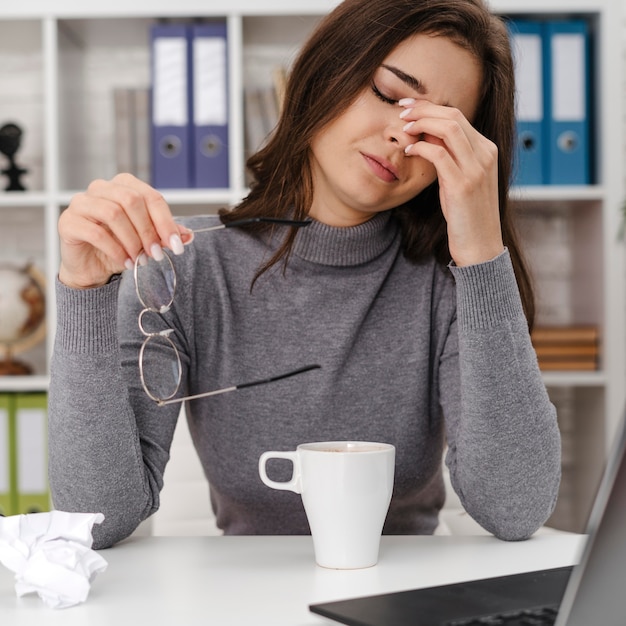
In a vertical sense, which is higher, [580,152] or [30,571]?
[580,152]

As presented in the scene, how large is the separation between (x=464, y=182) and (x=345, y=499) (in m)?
0.40

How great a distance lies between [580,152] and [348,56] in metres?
1.34

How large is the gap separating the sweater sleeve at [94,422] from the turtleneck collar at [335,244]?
38 centimetres

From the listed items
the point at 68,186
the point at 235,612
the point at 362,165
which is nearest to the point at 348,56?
the point at 362,165

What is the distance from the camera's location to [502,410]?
3.11 ft

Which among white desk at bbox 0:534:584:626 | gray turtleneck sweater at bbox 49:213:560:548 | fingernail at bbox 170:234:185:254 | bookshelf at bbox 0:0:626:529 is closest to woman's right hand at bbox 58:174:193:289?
fingernail at bbox 170:234:185:254

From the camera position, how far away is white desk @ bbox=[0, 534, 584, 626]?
0.66 m

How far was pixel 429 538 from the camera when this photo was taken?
921 millimetres

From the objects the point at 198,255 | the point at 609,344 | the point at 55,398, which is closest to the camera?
the point at 55,398

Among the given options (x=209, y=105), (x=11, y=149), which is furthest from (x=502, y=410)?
(x=11, y=149)

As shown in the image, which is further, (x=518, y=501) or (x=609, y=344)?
(x=609, y=344)

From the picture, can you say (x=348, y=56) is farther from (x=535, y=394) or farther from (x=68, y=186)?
(x=68, y=186)

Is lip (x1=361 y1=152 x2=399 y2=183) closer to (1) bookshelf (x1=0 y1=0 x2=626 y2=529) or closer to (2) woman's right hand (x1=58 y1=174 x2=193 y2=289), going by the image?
(2) woman's right hand (x1=58 y1=174 x2=193 y2=289)

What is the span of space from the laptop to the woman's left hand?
37cm
